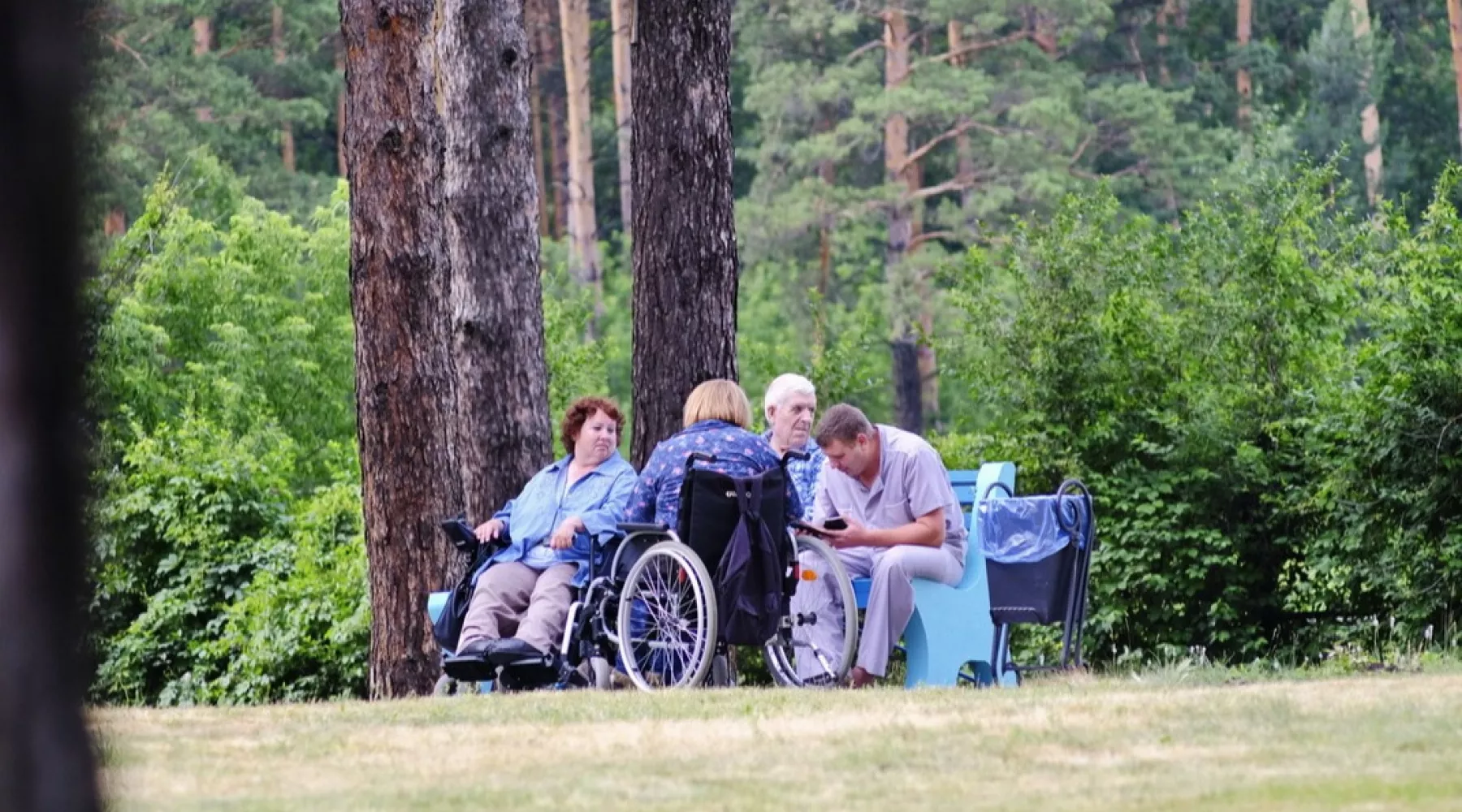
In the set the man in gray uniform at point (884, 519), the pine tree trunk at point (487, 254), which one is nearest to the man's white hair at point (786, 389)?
the man in gray uniform at point (884, 519)

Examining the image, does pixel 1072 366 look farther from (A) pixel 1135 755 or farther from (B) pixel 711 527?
(A) pixel 1135 755

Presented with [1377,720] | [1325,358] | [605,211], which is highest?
[605,211]

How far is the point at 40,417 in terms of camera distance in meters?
2.49

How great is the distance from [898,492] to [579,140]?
27020 mm

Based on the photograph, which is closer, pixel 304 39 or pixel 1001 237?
pixel 1001 237

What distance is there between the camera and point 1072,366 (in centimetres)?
1321

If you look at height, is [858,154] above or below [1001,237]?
above

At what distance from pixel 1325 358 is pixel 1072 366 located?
137 centimetres

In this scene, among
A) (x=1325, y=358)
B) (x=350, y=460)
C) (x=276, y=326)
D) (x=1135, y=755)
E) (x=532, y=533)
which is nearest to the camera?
(x=1135, y=755)

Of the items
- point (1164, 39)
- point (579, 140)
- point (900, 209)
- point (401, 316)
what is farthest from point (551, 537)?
point (1164, 39)

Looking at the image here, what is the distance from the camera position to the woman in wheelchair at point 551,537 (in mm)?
8414

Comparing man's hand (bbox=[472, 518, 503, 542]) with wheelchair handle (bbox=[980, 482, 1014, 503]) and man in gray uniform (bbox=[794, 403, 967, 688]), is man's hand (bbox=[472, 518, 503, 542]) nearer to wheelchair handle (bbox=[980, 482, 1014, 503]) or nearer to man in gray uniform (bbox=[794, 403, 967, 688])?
man in gray uniform (bbox=[794, 403, 967, 688])

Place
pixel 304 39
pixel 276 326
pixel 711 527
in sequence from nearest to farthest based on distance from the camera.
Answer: pixel 711 527 < pixel 276 326 < pixel 304 39

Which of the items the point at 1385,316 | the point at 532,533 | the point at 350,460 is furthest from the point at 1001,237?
the point at 350,460
